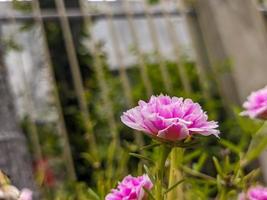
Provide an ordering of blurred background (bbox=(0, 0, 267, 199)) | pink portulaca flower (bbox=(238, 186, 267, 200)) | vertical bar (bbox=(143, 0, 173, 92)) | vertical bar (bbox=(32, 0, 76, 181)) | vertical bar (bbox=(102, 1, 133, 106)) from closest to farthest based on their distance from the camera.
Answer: pink portulaca flower (bbox=(238, 186, 267, 200)) → vertical bar (bbox=(32, 0, 76, 181)) → blurred background (bbox=(0, 0, 267, 199)) → vertical bar (bbox=(102, 1, 133, 106)) → vertical bar (bbox=(143, 0, 173, 92))

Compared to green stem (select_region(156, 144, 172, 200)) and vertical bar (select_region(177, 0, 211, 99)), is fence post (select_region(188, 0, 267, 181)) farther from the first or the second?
green stem (select_region(156, 144, 172, 200))

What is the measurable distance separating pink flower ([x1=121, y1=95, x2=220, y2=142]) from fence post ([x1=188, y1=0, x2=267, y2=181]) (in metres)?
2.27

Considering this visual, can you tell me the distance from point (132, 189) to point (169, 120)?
0.09 metres

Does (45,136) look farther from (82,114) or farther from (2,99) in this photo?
(2,99)

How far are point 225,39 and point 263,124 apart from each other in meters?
2.15

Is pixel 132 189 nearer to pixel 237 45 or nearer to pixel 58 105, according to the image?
pixel 58 105

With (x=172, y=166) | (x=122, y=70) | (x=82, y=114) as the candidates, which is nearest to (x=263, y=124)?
(x=172, y=166)

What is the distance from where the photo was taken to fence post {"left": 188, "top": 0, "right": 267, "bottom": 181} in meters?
2.88

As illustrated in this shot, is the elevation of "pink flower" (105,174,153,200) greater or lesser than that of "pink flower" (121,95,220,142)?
lesser

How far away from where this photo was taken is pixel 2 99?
1274 millimetres

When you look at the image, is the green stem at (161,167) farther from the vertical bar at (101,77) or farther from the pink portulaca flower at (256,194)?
the vertical bar at (101,77)

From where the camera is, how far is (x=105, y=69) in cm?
296

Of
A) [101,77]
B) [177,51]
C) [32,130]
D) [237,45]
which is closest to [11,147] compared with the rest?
[32,130]

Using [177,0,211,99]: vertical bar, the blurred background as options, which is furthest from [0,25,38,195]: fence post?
[177,0,211,99]: vertical bar
